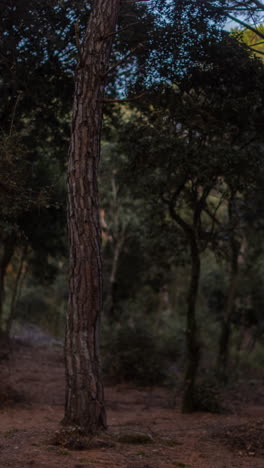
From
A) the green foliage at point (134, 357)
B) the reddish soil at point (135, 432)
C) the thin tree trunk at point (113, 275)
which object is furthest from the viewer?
the thin tree trunk at point (113, 275)

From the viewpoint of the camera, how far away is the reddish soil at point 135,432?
549cm

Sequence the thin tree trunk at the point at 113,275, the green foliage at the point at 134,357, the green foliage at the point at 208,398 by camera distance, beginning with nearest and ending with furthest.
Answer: the green foliage at the point at 208,398 < the green foliage at the point at 134,357 < the thin tree trunk at the point at 113,275

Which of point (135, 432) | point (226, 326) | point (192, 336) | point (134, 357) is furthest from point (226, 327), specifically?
point (135, 432)

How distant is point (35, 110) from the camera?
1201cm

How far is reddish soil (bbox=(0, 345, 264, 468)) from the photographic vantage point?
549 centimetres

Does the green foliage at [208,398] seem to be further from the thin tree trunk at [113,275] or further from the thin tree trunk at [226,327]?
the thin tree trunk at [113,275]

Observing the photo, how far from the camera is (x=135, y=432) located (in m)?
6.62

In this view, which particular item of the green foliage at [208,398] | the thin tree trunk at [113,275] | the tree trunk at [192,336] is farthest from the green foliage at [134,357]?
the thin tree trunk at [113,275]

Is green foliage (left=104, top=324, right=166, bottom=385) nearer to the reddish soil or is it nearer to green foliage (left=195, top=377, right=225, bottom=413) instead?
the reddish soil

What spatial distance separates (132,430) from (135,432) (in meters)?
0.15

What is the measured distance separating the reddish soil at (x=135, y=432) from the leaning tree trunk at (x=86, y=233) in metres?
0.60

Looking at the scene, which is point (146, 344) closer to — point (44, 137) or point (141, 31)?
point (44, 137)

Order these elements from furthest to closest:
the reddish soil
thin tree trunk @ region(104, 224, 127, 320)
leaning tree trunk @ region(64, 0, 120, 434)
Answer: thin tree trunk @ region(104, 224, 127, 320) < leaning tree trunk @ region(64, 0, 120, 434) < the reddish soil

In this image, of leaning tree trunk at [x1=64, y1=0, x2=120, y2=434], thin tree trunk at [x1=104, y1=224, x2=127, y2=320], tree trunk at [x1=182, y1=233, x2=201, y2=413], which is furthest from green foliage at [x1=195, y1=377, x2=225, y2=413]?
thin tree trunk at [x1=104, y1=224, x2=127, y2=320]
